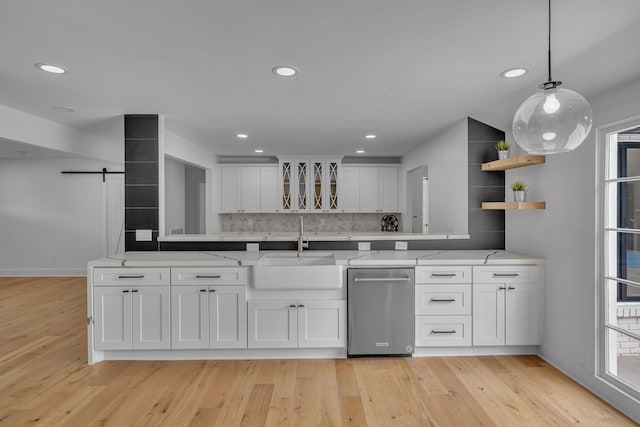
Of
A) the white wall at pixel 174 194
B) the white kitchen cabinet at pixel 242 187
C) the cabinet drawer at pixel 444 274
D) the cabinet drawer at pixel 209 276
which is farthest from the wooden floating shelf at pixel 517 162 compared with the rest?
the white wall at pixel 174 194

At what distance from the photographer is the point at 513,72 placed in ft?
7.80

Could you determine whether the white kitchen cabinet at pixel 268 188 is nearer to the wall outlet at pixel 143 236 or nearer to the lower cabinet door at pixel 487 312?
the wall outlet at pixel 143 236

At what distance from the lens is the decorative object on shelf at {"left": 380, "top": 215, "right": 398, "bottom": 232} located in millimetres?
6344

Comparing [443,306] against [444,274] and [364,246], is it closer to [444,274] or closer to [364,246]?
[444,274]

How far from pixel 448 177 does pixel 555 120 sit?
114 inches

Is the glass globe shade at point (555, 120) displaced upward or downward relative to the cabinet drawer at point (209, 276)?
upward

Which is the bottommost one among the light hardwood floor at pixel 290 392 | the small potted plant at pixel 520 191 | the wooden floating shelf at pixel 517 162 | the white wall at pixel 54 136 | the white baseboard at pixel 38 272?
the light hardwood floor at pixel 290 392

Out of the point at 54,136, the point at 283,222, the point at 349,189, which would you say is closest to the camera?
the point at 54,136

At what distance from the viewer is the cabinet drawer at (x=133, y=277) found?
2.82 meters

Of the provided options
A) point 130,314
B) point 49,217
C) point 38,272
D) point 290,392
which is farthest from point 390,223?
point 38,272

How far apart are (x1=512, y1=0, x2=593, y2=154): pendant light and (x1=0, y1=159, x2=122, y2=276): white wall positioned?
6.63 m

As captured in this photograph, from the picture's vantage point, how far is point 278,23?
1.76 m

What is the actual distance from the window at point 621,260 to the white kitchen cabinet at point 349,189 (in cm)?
412

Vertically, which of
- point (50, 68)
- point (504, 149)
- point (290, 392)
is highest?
point (50, 68)
